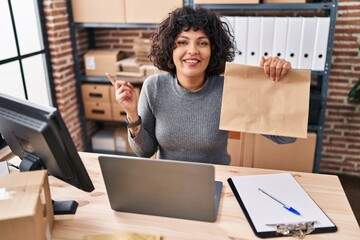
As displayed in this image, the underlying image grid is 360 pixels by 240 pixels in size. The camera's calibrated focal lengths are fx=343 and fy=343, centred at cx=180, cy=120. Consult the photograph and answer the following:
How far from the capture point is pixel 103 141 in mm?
3316

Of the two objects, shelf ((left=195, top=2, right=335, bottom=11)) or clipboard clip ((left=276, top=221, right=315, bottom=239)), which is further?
shelf ((left=195, top=2, right=335, bottom=11))

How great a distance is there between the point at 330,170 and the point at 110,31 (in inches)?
94.5

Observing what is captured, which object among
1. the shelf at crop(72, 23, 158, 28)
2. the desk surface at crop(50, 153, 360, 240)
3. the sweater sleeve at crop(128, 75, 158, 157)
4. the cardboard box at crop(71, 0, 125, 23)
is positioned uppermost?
the cardboard box at crop(71, 0, 125, 23)

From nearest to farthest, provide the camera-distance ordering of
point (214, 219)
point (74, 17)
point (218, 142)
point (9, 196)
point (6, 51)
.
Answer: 1. point (9, 196)
2. point (214, 219)
3. point (218, 142)
4. point (6, 51)
5. point (74, 17)

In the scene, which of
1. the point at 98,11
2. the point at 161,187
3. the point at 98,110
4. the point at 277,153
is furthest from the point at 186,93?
the point at 98,110

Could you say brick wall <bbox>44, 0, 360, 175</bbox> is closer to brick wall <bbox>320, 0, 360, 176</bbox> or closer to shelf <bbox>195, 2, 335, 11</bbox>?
brick wall <bbox>320, 0, 360, 176</bbox>

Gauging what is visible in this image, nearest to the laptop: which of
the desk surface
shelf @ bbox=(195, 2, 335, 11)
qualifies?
the desk surface

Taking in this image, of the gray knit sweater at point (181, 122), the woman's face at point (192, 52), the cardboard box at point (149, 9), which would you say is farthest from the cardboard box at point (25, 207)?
the cardboard box at point (149, 9)

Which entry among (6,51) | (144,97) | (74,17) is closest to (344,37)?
(144,97)

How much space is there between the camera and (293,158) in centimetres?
273

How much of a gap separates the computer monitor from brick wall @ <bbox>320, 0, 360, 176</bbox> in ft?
7.94

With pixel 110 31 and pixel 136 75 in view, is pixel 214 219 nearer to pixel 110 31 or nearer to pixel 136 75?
pixel 136 75

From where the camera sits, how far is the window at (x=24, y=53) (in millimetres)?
2393

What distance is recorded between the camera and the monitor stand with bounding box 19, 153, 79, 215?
3.64 ft
